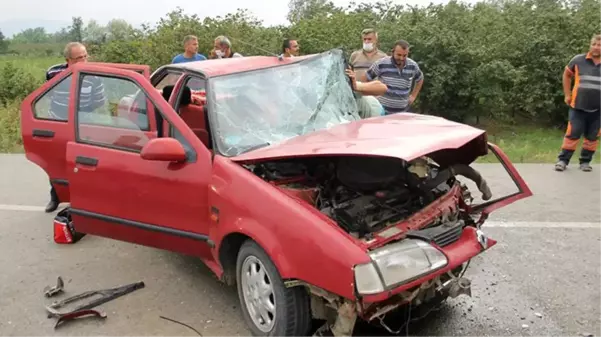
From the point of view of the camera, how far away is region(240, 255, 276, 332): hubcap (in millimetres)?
3602

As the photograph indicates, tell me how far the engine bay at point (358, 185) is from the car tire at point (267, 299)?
0.46m

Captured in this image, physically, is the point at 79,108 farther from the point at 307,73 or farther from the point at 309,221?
the point at 309,221

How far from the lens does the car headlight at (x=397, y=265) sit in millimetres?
3049

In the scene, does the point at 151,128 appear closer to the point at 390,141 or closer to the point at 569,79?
the point at 390,141

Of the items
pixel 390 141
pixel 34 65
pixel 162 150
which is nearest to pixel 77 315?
pixel 162 150

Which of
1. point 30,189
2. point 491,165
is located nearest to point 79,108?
point 30,189

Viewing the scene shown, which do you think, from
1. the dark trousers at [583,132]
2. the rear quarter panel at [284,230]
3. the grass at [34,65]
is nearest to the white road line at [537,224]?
the dark trousers at [583,132]

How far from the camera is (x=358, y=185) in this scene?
12.6 ft

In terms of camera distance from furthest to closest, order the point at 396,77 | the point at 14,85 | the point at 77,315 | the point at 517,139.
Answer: the point at 14,85
the point at 517,139
the point at 396,77
the point at 77,315

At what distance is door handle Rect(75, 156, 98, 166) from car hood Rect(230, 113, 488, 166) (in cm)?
123

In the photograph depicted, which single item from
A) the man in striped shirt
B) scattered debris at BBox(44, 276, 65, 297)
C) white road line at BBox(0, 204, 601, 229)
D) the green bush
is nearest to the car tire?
scattered debris at BBox(44, 276, 65, 297)

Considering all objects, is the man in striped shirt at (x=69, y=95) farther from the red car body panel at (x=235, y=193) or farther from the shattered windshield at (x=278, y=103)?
the shattered windshield at (x=278, y=103)

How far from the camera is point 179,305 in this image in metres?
4.34

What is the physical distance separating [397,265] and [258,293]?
943 mm
